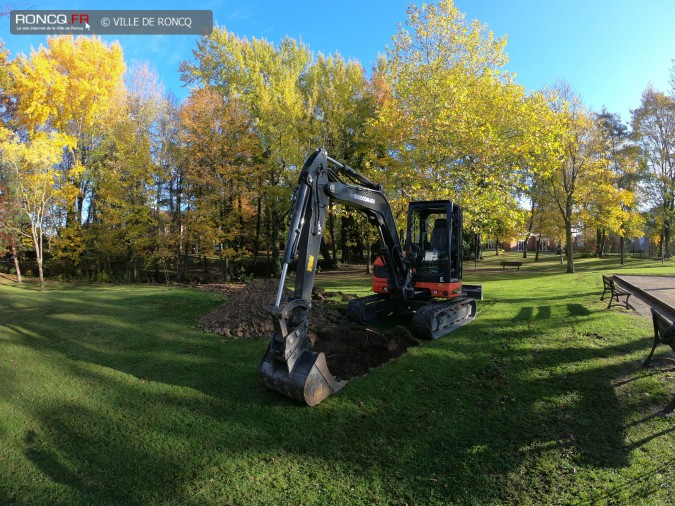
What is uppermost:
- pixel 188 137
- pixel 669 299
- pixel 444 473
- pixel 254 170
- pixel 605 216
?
pixel 188 137

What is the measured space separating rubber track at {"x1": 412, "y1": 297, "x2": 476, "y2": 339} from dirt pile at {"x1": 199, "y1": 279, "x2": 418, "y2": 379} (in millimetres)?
295

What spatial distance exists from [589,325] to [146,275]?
23.9m

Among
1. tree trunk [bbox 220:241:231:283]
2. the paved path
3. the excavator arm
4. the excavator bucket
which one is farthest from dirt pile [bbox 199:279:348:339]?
tree trunk [bbox 220:241:231:283]

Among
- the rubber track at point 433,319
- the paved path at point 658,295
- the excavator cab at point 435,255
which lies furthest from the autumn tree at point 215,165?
the paved path at point 658,295

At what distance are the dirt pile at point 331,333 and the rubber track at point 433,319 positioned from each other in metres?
0.29

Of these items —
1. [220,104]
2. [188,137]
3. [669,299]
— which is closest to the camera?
[669,299]

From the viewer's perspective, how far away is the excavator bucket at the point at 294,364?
471 cm

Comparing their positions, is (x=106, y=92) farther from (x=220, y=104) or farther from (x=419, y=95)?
(x=419, y=95)

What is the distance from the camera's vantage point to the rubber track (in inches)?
307

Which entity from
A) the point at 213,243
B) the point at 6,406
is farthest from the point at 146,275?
the point at 6,406

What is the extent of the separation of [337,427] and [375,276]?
17.9 feet

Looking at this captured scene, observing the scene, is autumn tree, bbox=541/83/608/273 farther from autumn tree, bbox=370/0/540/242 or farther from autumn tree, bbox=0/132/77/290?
autumn tree, bbox=0/132/77/290

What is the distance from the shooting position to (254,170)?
843 inches

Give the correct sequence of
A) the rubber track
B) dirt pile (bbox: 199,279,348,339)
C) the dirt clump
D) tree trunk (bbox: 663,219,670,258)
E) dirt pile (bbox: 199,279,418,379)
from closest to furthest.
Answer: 1. the dirt clump
2. dirt pile (bbox: 199,279,418,379)
3. the rubber track
4. dirt pile (bbox: 199,279,348,339)
5. tree trunk (bbox: 663,219,670,258)
